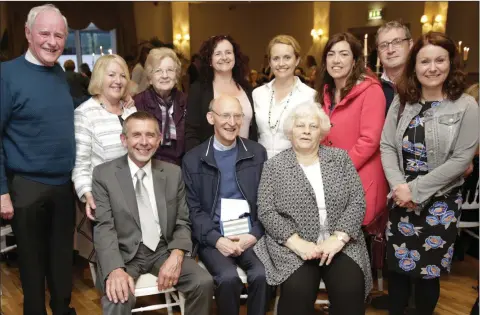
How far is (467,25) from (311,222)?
1003 cm

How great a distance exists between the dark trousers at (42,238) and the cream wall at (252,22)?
10856 millimetres

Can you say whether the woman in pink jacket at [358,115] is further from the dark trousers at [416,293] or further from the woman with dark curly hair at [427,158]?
the dark trousers at [416,293]

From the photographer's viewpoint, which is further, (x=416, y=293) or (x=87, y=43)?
(x=87, y=43)

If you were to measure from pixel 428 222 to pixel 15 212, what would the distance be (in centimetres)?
221

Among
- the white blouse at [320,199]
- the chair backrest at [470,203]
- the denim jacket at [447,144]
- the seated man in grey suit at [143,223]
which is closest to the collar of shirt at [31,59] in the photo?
the seated man in grey suit at [143,223]

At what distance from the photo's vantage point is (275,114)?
290 cm

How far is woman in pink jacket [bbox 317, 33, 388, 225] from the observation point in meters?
2.60

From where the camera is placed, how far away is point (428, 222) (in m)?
2.38

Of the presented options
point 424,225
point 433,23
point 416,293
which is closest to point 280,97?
point 424,225

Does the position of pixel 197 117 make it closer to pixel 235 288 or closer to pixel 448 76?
pixel 235 288

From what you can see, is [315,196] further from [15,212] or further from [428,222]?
[15,212]

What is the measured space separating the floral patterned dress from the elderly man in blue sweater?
6.17ft

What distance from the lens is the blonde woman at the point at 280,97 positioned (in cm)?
288

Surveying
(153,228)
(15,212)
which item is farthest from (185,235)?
(15,212)
